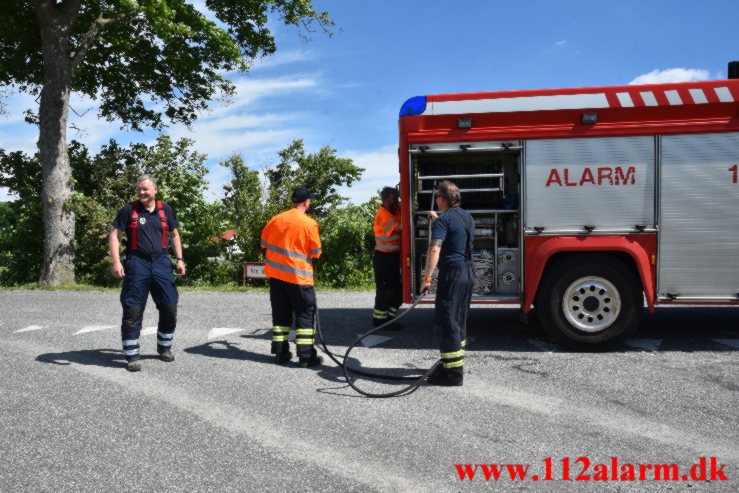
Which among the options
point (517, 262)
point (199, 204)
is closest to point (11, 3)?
point (199, 204)

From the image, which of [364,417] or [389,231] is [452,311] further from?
[389,231]

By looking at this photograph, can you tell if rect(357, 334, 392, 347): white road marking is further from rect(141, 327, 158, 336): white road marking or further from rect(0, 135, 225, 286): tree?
rect(0, 135, 225, 286): tree

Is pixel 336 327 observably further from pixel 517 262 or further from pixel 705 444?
pixel 705 444

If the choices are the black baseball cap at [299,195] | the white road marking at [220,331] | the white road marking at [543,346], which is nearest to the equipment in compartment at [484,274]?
the white road marking at [543,346]

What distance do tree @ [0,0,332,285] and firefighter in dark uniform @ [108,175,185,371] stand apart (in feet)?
29.4

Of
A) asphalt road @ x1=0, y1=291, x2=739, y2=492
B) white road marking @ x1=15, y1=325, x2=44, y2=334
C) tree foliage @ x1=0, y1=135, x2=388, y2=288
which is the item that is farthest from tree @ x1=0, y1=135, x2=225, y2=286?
asphalt road @ x1=0, y1=291, x2=739, y2=492

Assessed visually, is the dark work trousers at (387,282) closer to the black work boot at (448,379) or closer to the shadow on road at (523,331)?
the shadow on road at (523,331)

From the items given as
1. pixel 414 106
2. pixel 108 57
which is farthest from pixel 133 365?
pixel 108 57

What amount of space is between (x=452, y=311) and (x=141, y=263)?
2993mm

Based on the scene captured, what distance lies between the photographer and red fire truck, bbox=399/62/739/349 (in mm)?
5559

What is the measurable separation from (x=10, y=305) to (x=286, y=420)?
27.2ft

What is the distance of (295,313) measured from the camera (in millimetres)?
5457

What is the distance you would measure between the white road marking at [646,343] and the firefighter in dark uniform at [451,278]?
2.42 meters

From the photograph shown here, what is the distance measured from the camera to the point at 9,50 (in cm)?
1509
